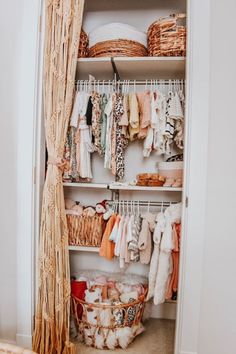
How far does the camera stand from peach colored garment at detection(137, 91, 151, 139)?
1864 mm

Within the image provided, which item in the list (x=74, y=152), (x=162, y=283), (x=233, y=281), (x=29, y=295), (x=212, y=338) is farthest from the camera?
(x=74, y=152)

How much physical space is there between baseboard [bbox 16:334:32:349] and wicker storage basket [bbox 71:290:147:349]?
324 mm

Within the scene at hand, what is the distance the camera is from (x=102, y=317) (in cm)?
176

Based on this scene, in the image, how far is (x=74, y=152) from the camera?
76.2 inches

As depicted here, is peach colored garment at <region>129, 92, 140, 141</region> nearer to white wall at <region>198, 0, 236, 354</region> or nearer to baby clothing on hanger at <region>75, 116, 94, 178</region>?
baby clothing on hanger at <region>75, 116, 94, 178</region>

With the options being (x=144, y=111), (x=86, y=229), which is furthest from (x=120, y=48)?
(x=86, y=229)

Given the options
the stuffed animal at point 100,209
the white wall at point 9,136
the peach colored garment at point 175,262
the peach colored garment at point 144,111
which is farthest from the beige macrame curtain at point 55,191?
the peach colored garment at point 175,262

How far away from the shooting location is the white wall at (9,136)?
5.36 feet

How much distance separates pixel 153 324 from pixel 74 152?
4.63 feet

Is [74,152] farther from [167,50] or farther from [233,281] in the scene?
[233,281]

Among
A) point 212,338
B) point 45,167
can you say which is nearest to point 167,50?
point 45,167

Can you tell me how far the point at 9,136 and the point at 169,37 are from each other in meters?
1.17

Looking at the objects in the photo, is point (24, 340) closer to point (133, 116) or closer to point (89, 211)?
point (89, 211)

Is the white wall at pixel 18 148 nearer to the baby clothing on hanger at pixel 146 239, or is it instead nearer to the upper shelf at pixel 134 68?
the upper shelf at pixel 134 68
